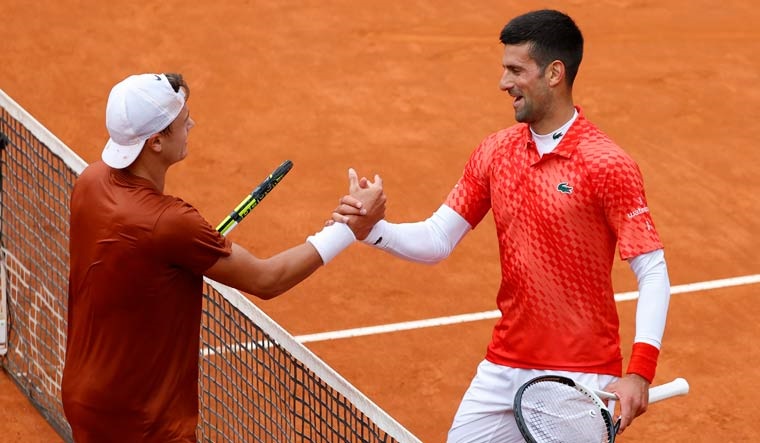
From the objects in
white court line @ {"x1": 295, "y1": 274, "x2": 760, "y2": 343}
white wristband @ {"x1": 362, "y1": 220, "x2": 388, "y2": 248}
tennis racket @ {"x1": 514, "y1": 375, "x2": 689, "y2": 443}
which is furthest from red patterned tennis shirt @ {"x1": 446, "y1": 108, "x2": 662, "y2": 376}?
white court line @ {"x1": 295, "y1": 274, "x2": 760, "y2": 343}

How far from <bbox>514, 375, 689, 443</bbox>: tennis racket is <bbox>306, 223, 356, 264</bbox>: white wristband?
835 mm

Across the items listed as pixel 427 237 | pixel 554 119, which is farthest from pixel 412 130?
pixel 554 119

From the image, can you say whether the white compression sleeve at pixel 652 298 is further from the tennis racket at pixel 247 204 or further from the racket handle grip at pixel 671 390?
the tennis racket at pixel 247 204

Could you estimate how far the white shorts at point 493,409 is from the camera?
5.20 metres

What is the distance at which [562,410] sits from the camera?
14.9 ft

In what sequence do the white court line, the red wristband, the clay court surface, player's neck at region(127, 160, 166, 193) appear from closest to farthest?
1. player's neck at region(127, 160, 166, 193)
2. the red wristband
3. the clay court surface
4. the white court line

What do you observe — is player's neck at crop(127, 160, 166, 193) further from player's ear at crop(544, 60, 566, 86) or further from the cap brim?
player's ear at crop(544, 60, 566, 86)

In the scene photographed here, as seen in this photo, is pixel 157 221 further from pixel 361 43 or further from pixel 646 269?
pixel 361 43

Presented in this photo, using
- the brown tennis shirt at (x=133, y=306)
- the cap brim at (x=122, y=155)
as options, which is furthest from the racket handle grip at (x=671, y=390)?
the cap brim at (x=122, y=155)

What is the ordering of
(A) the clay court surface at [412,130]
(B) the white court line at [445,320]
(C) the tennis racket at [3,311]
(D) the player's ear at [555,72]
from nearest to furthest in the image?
(D) the player's ear at [555,72] < (C) the tennis racket at [3,311] < (A) the clay court surface at [412,130] < (B) the white court line at [445,320]

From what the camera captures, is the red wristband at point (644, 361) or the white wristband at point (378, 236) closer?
the red wristband at point (644, 361)

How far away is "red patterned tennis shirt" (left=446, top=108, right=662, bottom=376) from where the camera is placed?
4.91m

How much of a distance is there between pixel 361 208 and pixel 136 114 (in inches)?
38.8

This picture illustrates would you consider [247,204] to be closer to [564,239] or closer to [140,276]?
[140,276]
